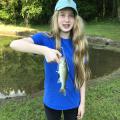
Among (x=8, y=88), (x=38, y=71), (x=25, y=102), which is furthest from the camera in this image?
(x=38, y=71)

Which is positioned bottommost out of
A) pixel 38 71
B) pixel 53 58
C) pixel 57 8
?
pixel 38 71

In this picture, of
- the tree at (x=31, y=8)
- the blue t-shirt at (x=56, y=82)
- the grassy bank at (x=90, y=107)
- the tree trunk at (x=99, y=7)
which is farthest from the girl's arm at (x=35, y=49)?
the tree trunk at (x=99, y=7)

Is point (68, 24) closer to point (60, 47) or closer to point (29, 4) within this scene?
point (60, 47)

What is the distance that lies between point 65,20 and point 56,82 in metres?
0.56

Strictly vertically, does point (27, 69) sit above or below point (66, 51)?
below

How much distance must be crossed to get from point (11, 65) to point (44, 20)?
614 inches

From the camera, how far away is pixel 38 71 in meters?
11.4

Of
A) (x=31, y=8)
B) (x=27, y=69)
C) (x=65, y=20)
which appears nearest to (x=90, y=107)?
(x=65, y=20)

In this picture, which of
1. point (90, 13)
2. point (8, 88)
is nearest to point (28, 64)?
point (8, 88)

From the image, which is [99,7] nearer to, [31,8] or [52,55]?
[31,8]

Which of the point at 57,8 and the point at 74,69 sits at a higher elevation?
the point at 57,8

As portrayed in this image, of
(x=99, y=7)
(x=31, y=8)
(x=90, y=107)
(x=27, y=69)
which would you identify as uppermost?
(x=31, y=8)

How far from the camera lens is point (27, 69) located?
38.3 feet

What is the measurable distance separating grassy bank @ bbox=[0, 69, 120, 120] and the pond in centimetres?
171
